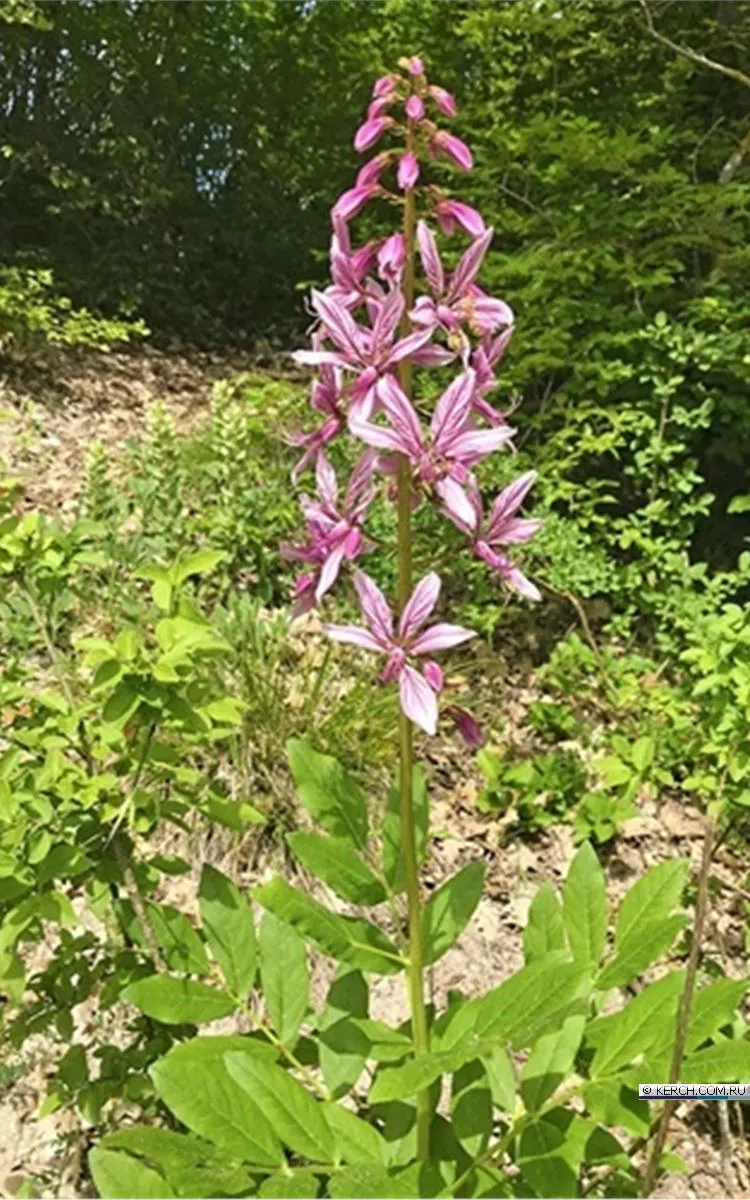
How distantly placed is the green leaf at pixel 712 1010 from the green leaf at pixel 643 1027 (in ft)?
0.24

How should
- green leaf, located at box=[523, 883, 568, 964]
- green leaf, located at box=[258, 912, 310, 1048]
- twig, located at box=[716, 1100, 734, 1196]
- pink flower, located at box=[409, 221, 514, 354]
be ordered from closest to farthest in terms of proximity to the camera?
pink flower, located at box=[409, 221, 514, 354] < green leaf, located at box=[258, 912, 310, 1048] < green leaf, located at box=[523, 883, 568, 964] < twig, located at box=[716, 1100, 734, 1196]

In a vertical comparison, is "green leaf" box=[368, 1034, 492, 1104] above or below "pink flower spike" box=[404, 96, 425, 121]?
below

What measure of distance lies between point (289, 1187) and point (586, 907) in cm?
55

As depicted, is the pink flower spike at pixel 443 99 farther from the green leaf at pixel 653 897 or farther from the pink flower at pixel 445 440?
the green leaf at pixel 653 897

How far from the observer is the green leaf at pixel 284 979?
4.62 ft

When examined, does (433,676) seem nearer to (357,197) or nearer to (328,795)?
(328,795)

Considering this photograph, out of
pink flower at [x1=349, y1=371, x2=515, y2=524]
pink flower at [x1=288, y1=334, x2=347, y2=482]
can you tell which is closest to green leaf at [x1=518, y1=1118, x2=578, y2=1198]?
pink flower at [x1=349, y1=371, x2=515, y2=524]

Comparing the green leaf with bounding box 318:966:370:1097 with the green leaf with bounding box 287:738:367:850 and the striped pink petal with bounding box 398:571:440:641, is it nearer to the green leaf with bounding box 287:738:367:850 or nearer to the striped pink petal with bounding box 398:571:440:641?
the green leaf with bounding box 287:738:367:850

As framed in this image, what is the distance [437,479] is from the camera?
1.16 meters

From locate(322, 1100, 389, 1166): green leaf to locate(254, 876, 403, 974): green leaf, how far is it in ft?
0.61

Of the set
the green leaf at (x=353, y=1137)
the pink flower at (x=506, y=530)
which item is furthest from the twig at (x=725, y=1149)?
the pink flower at (x=506, y=530)

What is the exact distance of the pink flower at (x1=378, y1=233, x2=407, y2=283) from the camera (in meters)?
1.20

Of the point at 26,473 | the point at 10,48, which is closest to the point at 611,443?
the point at 26,473

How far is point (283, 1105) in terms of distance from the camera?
3.99ft
